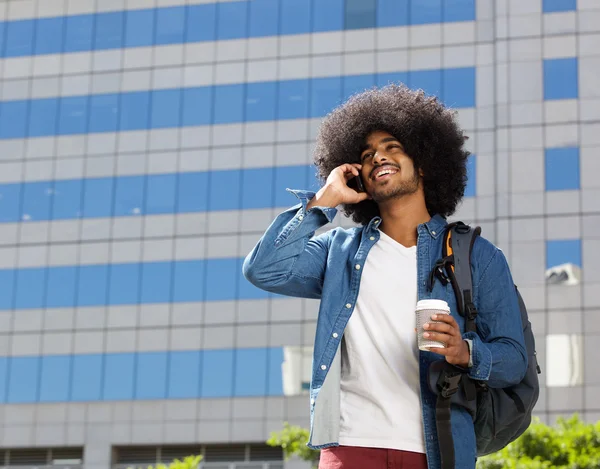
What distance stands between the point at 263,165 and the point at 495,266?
3611 cm

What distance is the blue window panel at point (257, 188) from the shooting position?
132 feet

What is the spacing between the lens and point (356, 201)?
16.2ft

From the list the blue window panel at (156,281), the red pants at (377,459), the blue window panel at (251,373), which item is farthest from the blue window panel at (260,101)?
the red pants at (377,459)

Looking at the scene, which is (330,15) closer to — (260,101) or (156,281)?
(260,101)

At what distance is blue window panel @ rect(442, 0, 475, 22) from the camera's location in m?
40.3

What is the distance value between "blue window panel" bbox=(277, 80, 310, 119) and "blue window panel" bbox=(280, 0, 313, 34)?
198 centimetres

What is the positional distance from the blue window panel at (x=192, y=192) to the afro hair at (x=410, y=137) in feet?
116

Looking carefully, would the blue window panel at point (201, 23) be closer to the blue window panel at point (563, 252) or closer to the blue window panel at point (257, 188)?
the blue window panel at point (257, 188)

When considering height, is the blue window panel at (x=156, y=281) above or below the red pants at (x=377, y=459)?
above

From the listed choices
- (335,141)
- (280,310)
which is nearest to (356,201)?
(335,141)

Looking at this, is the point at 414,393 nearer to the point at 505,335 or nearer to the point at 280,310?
the point at 505,335

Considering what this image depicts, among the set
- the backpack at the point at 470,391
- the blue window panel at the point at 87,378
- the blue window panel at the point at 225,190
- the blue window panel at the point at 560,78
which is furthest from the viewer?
the blue window panel at the point at 225,190

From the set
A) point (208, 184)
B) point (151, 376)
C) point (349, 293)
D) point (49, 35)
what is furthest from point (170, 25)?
point (349, 293)

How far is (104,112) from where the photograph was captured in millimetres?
42500
